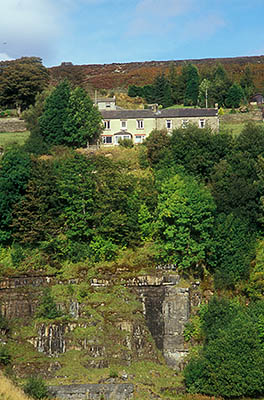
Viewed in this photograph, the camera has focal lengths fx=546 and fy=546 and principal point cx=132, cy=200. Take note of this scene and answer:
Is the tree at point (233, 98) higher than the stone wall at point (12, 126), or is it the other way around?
the tree at point (233, 98)

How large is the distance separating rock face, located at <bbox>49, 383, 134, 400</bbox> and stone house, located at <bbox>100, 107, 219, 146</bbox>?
22.4 metres

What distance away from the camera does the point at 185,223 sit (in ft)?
94.4

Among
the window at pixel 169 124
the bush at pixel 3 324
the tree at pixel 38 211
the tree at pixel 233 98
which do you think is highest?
the tree at pixel 233 98

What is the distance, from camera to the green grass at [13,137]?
4269cm

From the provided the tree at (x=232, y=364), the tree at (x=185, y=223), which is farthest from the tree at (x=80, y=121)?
the tree at (x=232, y=364)

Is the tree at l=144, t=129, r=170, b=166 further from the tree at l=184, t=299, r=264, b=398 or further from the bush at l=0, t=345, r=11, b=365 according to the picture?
the bush at l=0, t=345, r=11, b=365

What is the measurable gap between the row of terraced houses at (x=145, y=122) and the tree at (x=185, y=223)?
43.8 feet

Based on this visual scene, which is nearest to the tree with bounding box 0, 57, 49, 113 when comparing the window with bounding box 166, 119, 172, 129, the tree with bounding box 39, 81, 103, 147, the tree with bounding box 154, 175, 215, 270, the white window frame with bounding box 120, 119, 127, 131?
the tree with bounding box 39, 81, 103, 147

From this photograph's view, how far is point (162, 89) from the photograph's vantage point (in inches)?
2251

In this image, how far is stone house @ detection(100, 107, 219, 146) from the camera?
4228 cm

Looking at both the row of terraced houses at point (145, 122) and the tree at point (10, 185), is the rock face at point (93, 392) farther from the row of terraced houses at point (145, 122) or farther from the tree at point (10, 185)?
the row of terraced houses at point (145, 122)

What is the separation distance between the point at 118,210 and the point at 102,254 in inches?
103

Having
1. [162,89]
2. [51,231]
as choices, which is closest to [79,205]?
[51,231]

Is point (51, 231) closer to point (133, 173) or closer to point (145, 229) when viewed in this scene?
point (145, 229)
